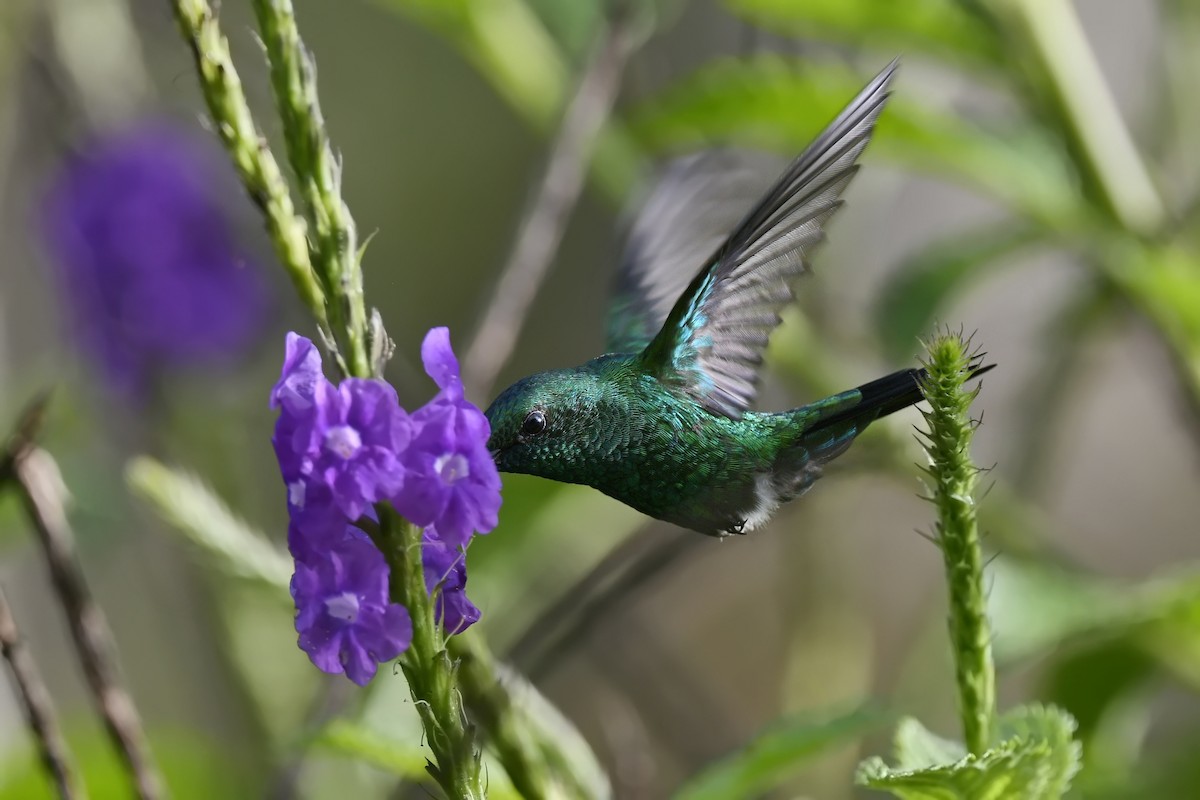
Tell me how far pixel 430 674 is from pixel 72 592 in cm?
37

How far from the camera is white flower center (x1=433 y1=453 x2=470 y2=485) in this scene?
77cm

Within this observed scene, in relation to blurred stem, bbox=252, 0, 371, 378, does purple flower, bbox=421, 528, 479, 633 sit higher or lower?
lower

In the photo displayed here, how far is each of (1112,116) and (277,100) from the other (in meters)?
1.10

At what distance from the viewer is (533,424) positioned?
40.0 inches

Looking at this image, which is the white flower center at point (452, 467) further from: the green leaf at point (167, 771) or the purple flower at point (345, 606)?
the green leaf at point (167, 771)

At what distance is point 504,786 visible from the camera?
95 cm

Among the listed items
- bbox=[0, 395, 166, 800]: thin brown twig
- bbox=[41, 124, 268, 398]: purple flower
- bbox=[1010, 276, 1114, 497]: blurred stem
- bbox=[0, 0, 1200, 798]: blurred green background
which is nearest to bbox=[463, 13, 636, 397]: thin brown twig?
bbox=[0, 0, 1200, 798]: blurred green background

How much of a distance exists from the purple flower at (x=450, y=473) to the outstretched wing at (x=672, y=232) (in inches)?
20.5

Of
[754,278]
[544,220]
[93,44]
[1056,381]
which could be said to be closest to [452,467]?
[754,278]

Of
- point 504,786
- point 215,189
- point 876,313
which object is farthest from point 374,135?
point 504,786

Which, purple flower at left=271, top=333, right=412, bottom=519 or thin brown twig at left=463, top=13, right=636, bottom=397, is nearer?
purple flower at left=271, top=333, right=412, bottom=519

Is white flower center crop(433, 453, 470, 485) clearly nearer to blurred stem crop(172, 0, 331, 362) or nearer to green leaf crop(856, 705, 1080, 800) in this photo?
blurred stem crop(172, 0, 331, 362)

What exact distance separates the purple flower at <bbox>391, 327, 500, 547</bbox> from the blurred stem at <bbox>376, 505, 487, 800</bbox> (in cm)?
2

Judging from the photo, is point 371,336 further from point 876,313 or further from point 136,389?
point 136,389
